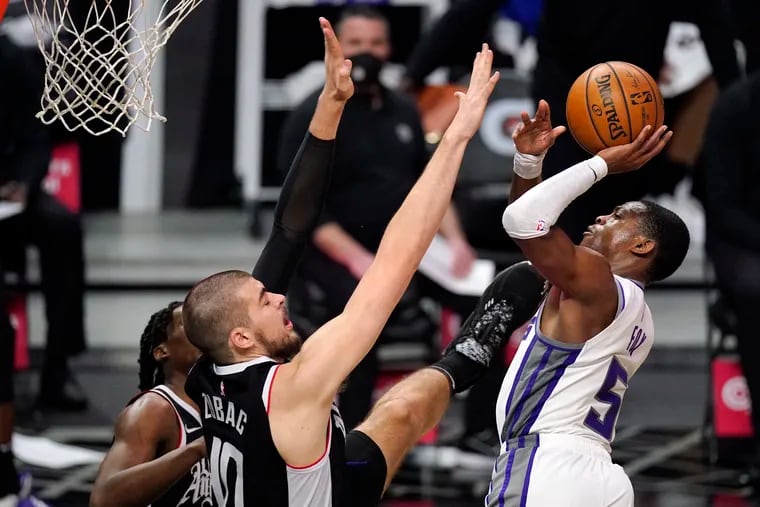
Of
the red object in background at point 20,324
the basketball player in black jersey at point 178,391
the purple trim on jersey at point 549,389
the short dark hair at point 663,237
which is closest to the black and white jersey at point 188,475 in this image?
the basketball player in black jersey at point 178,391

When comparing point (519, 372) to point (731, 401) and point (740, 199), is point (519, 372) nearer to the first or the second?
point (740, 199)

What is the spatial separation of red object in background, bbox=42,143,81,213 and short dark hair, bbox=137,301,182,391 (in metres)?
4.33

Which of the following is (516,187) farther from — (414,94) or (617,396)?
(414,94)

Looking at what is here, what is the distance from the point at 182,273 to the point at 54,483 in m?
3.43

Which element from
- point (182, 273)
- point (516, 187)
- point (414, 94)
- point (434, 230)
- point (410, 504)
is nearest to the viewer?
point (434, 230)

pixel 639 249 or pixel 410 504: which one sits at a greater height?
pixel 639 249

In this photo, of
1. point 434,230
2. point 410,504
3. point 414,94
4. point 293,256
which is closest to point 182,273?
point 414,94

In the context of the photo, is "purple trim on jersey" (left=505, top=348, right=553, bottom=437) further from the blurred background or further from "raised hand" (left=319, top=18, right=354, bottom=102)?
the blurred background

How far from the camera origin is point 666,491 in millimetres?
6637

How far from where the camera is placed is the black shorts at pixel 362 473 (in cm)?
383

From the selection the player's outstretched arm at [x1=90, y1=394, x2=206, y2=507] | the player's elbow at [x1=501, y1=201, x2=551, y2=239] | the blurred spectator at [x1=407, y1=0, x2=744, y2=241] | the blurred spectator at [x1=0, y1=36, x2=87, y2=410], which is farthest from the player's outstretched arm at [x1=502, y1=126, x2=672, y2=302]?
the blurred spectator at [x1=0, y1=36, x2=87, y2=410]

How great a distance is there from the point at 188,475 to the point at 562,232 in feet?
4.14

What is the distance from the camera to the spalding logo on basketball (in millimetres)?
6965

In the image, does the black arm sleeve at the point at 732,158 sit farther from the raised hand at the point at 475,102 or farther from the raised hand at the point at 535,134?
the raised hand at the point at 475,102
